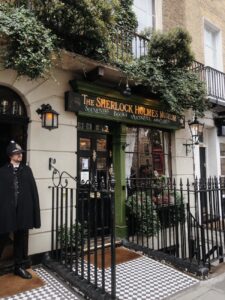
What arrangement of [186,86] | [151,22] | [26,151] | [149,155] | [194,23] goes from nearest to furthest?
1. [26,151]
2. [186,86]
3. [149,155]
4. [151,22]
5. [194,23]

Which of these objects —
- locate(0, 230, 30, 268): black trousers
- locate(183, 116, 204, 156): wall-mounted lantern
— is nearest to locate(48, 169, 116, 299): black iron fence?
locate(0, 230, 30, 268): black trousers

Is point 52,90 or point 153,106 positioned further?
point 153,106

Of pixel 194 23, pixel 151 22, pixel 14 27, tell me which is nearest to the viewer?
pixel 14 27

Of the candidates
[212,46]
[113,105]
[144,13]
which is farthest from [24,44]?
[212,46]

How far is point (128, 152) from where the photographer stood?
6848 millimetres

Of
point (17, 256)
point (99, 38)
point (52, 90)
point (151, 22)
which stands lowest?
point (17, 256)

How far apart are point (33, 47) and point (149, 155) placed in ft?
13.6

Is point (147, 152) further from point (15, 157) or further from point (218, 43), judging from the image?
point (218, 43)

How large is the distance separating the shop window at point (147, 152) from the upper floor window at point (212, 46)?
460 centimetres

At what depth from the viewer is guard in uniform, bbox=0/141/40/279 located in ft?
13.3

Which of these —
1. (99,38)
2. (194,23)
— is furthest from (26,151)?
(194,23)

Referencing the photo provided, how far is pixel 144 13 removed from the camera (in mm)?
8539

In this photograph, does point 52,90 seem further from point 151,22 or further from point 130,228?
point 151,22

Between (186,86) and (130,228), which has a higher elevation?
(186,86)
